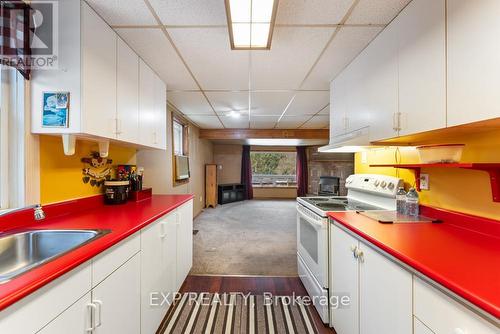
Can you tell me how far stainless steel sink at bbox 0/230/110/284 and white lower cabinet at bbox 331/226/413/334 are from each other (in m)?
1.44

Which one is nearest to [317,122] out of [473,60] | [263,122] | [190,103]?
[263,122]

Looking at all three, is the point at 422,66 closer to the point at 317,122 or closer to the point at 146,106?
the point at 146,106

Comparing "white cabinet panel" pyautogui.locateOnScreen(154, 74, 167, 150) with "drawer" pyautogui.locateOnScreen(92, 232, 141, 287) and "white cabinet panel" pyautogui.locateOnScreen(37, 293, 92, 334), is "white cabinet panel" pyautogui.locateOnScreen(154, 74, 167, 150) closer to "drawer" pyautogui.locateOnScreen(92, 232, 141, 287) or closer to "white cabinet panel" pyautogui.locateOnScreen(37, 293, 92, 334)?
"drawer" pyautogui.locateOnScreen(92, 232, 141, 287)

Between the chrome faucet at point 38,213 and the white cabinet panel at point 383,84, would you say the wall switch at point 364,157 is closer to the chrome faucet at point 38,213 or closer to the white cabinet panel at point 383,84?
the white cabinet panel at point 383,84

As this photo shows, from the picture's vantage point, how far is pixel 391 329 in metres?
0.96

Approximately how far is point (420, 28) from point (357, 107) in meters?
0.71

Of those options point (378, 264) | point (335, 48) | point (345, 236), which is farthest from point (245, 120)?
point (378, 264)

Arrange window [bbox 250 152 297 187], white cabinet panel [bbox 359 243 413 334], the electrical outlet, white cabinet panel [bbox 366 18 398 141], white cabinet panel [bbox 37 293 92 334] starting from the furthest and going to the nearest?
window [bbox 250 152 297 187] → the electrical outlet → white cabinet panel [bbox 366 18 398 141] → white cabinet panel [bbox 359 243 413 334] → white cabinet panel [bbox 37 293 92 334]

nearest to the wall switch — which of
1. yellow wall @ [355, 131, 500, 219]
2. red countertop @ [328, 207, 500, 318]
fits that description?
yellow wall @ [355, 131, 500, 219]

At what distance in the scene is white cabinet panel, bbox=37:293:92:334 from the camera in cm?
75

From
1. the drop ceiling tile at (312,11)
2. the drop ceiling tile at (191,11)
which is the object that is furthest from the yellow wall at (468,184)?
the drop ceiling tile at (191,11)

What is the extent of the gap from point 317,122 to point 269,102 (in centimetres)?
185

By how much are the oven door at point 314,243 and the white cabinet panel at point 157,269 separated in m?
1.23

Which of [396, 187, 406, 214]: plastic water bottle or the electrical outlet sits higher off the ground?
the electrical outlet
